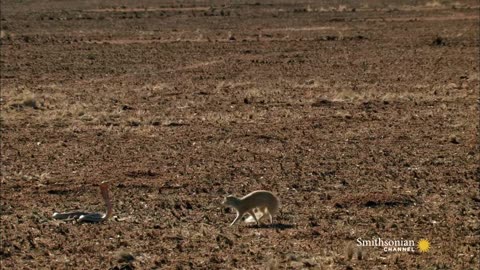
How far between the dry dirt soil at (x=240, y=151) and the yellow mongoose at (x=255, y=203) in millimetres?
169

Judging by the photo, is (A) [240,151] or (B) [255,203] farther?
(A) [240,151]

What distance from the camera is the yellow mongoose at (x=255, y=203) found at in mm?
9484

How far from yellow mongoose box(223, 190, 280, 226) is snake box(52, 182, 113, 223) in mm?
1435

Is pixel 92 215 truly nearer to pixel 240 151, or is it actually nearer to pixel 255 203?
pixel 255 203

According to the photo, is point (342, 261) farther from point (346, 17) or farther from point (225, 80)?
point (346, 17)

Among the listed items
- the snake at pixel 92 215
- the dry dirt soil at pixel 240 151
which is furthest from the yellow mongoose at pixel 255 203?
the snake at pixel 92 215

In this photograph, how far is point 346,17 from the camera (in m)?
49.8

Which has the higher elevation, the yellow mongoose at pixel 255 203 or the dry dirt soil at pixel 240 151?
the yellow mongoose at pixel 255 203

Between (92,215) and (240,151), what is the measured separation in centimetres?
455

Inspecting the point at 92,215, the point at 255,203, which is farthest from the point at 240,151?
the point at 255,203

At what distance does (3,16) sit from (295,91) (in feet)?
126

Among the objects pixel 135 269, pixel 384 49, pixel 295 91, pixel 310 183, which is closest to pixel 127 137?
pixel 310 183

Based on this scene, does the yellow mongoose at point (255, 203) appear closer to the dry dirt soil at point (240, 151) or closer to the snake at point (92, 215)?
the dry dirt soil at point (240, 151)

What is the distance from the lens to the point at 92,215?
10.1 meters
